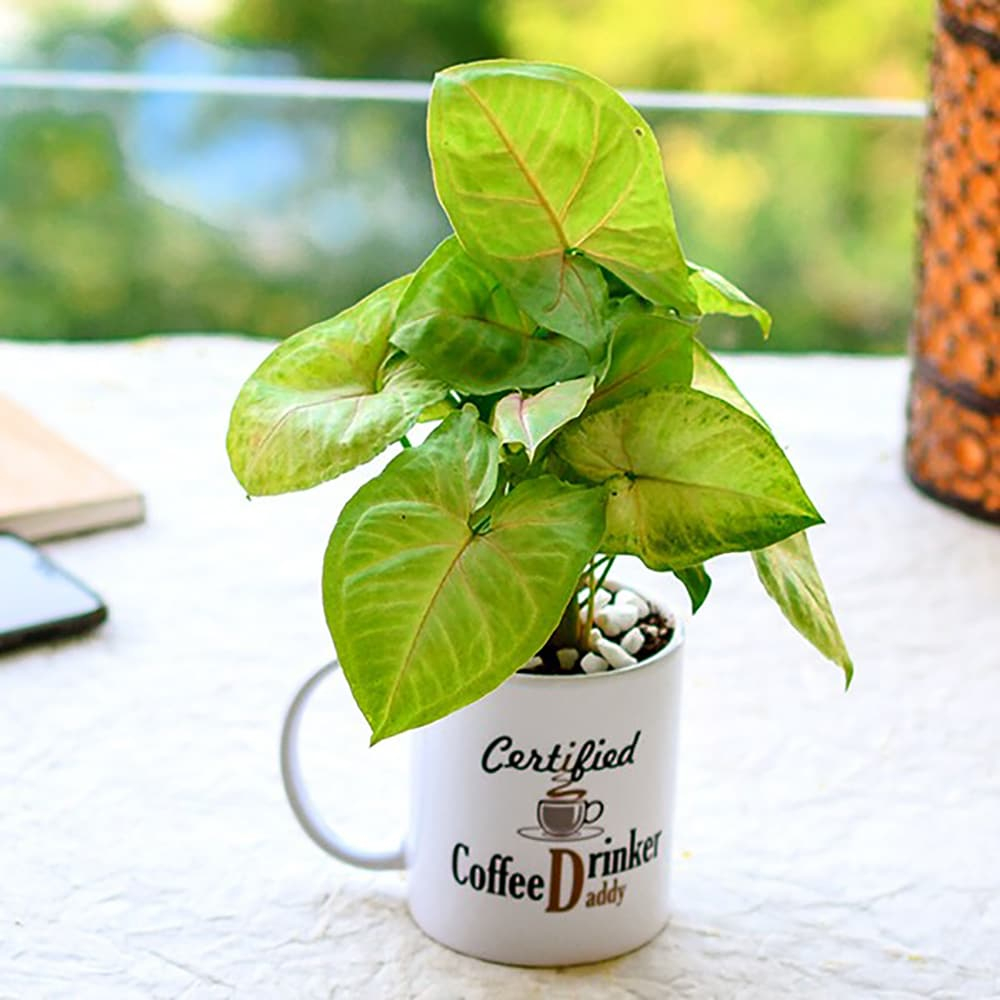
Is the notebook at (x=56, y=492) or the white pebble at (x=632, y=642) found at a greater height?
the white pebble at (x=632, y=642)

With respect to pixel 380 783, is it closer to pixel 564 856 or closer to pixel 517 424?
pixel 564 856

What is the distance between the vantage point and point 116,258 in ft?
6.17

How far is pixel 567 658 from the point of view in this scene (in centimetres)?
54

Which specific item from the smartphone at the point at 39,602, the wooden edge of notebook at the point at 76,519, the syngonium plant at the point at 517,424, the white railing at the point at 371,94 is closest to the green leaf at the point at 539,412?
the syngonium plant at the point at 517,424

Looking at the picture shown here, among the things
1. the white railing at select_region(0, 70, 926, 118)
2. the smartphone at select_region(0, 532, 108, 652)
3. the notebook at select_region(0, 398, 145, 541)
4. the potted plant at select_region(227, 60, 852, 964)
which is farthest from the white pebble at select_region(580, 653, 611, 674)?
the white railing at select_region(0, 70, 926, 118)

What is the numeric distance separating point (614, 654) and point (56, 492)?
1.65 feet

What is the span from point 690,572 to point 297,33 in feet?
10.1

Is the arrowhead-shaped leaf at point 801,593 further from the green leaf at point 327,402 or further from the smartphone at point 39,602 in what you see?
the smartphone at point 39,602

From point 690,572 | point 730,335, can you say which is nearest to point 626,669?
point 690,572

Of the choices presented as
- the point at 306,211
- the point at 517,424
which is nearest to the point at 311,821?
the point at 517,424

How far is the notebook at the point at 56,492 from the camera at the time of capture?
3.08 ft

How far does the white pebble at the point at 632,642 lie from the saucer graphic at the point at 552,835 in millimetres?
57

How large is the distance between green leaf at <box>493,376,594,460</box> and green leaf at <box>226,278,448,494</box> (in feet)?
0.08

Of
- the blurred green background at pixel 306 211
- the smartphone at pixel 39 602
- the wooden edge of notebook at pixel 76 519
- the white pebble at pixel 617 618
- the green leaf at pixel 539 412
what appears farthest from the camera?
the blurred green background at pixel 306 211
